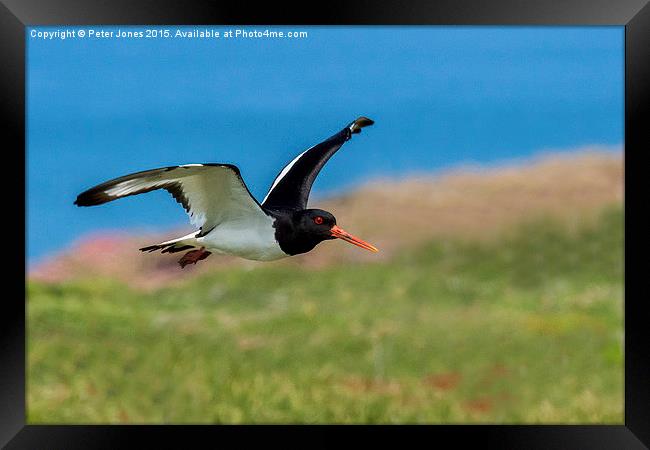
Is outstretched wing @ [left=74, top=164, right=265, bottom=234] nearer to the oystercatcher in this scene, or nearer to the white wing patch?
the oystercatcher

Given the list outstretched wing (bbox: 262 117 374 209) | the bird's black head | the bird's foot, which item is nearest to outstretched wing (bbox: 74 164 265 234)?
the bird's black head

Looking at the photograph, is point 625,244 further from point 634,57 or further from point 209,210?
point 209,210

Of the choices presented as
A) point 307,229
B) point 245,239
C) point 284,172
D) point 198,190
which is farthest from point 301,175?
point 198,190

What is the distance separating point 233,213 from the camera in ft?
15.6

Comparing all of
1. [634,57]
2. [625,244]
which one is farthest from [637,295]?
[634,57]

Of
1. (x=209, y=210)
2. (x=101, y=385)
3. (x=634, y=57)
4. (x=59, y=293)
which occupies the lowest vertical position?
(x=101, y=385)

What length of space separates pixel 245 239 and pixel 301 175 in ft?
2.67

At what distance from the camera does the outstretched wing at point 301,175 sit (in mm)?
5320

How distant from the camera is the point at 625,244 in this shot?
4988 mm

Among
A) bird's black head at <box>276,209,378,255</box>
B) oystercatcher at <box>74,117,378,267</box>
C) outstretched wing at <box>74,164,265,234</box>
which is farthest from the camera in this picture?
bird's black head at <box>276,209,378,255</box>

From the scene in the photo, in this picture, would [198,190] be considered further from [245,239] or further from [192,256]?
[192,256]

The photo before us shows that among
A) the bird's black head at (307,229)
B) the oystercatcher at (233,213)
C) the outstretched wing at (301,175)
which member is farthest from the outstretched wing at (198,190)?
the outstretched wing at (301,175)

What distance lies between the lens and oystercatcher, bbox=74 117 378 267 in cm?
432

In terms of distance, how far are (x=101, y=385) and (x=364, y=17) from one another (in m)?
4.29
